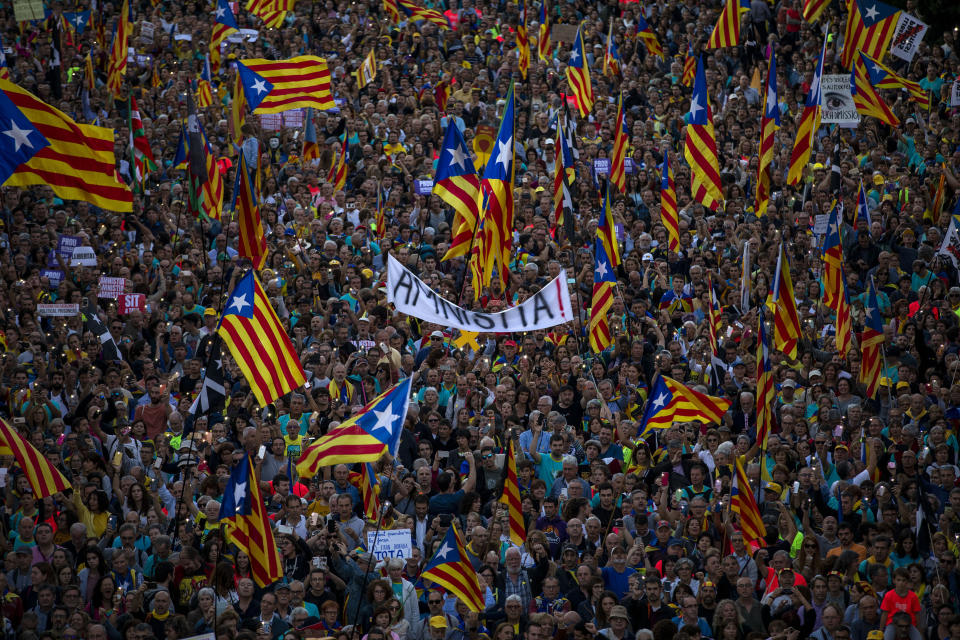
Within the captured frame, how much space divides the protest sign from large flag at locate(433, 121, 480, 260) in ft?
12.9

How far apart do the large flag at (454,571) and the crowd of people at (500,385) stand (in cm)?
26

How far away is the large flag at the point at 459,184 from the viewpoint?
16.6 meters

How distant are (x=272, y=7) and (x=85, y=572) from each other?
45.7 ft

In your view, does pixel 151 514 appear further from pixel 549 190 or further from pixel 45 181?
pixel 549 190

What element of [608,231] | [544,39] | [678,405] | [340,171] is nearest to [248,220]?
[340,171]

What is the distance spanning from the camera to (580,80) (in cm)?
2344

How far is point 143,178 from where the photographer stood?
21328 millimetres

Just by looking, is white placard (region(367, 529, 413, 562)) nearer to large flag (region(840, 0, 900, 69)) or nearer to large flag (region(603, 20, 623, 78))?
large flag (region(840, 0, 900, 69))

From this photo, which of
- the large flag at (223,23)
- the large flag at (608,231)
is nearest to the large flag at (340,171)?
the large flag at (223,23)

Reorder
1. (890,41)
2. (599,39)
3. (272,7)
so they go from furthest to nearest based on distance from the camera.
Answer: (599,39) < (272,7) < (890,41)

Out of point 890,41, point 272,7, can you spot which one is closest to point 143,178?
point 272,7

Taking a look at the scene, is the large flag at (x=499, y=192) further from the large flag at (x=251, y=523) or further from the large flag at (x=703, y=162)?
the large flag at (x=251, y=523)

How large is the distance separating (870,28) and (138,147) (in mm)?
10752

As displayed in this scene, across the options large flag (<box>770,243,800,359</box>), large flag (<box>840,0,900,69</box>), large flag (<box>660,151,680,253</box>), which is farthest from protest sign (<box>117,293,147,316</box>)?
large flag (<box>840,0,900,69</box>)
